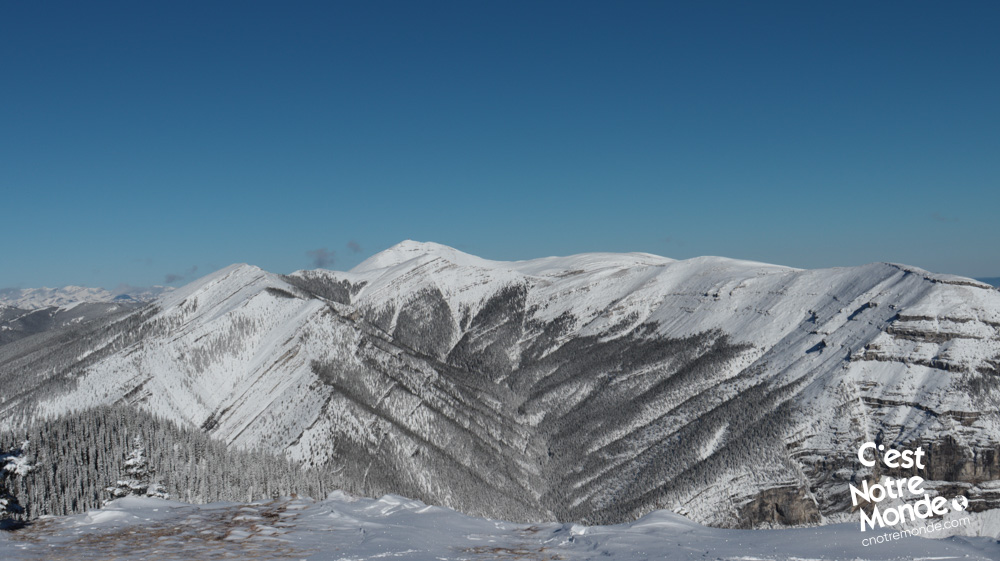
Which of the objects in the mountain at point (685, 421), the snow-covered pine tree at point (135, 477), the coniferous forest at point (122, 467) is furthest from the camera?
the mountain at point (685, 421)

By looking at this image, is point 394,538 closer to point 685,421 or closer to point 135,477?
point 135,477

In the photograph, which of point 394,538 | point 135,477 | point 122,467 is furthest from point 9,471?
point 122,467

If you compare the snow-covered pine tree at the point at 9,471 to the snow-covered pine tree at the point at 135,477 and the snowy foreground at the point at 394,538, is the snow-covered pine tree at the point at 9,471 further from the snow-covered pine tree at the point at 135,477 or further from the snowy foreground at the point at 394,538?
the snow-covered pine tree at the point at 135,477

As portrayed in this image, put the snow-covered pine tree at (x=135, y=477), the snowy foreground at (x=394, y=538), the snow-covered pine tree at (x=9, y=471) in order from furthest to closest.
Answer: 1. the snow-covered pine tree at (x=135, y=477)
2. the snow-covered pine tree at (x=9, y=471)
3. the snowy foreground at (x=394, y=538)

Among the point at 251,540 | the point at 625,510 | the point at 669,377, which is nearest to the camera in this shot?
the point at 251,540

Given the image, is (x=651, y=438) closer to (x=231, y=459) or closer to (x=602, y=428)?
(x=602, y=428)

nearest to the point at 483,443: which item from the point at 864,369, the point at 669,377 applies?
the point at 669,377

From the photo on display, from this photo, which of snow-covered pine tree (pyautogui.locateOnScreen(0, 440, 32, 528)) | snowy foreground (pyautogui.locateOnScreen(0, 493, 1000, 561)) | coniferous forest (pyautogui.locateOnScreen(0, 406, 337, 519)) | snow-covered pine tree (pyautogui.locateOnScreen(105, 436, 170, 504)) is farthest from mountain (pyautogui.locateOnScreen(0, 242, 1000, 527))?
snowy foreground (pyautogui.locateOnScreen(0, 493, 1000, 561))

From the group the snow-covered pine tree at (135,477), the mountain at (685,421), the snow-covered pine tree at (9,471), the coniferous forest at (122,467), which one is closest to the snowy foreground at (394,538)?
the snow-covered pine tree at (9,471)
